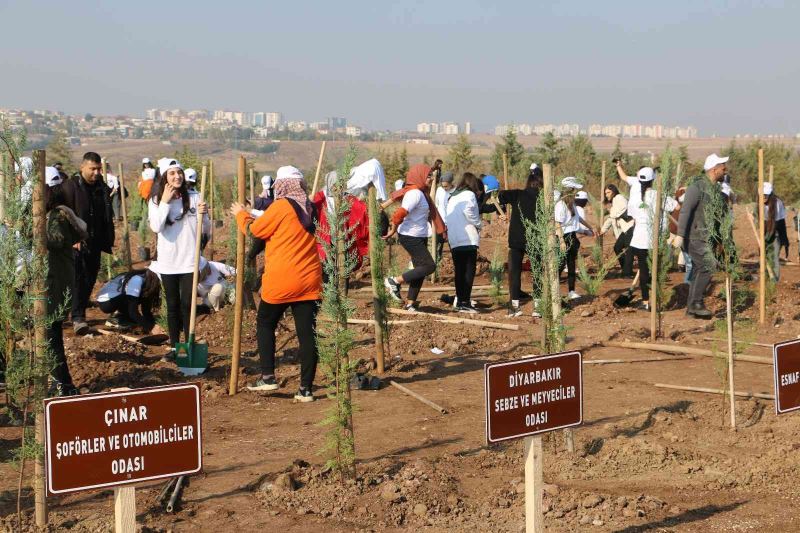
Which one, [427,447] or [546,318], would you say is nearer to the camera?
[546,318]

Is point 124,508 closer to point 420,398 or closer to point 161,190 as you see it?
point 420,398

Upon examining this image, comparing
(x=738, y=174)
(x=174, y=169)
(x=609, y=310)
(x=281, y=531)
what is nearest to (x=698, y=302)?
(x=609, y=310)

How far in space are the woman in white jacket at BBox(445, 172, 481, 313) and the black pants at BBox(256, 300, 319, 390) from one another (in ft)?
14.2

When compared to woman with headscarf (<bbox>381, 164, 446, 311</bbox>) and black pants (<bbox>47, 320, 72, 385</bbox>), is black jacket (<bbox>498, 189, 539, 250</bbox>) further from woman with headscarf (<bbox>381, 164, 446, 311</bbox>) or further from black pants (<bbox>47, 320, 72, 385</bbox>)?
black pants (<bbox>47, 320, 72, 385</bbox>)

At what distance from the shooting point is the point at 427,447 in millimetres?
6719

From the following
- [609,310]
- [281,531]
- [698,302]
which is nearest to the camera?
[281,531]

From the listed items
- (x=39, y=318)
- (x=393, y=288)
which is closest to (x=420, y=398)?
(x=39, y=318)

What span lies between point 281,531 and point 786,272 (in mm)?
13437

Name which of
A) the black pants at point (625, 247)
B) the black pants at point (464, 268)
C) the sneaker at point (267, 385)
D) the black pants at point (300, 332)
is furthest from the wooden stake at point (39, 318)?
→ the black pants at point (625, 247)

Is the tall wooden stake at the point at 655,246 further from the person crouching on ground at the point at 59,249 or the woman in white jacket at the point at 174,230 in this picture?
the person crouching on ground at the point at 59,249

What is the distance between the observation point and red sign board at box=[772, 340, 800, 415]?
5.01 metres

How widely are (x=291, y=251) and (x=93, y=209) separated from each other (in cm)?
382

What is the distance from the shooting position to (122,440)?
3.80 m

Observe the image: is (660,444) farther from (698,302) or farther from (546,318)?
(698,302)
